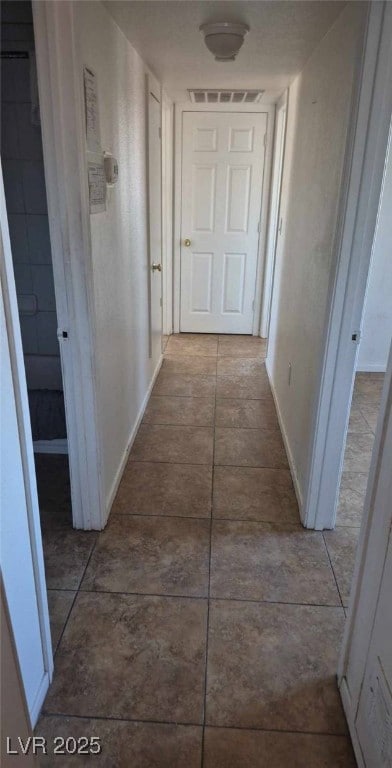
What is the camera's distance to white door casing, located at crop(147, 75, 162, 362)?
124 inches

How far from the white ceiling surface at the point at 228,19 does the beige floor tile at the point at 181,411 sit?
200 cm

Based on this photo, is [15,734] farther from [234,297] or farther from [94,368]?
[234,297]

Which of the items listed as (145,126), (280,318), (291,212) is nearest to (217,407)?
(280,318)

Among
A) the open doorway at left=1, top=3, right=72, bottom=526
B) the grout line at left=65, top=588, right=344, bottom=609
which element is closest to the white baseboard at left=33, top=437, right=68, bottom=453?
the open doorway at left=1, top=3, right=72, bottom=526

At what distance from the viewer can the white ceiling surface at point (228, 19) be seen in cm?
189

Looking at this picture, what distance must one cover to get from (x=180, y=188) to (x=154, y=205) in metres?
1.23

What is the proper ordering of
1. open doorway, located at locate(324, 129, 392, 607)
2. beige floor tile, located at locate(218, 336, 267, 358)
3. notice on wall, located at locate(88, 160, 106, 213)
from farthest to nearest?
beige floor tile, located at locate(218, 336, 267, 358) → open doorway, located at locate(324, 129, 392, 607) → notice on wall, located at locate(88, 160, 106, 213)

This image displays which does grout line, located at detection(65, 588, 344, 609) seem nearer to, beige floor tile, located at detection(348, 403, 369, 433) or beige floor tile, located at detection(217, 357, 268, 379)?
beige floor tile, located at detection(348, 403, 369, 433)

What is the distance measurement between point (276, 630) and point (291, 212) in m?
2.33

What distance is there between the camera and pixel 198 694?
1534 mm

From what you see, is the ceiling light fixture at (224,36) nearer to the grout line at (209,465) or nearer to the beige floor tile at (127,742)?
the grout line at (209,465)

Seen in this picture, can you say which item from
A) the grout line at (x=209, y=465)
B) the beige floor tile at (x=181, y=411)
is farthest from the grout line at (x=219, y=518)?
the beige floor tile at (x=181, y=411)

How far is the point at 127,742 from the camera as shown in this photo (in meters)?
1.40

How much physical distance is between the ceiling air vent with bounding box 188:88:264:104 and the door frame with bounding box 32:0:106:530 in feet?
7.77
